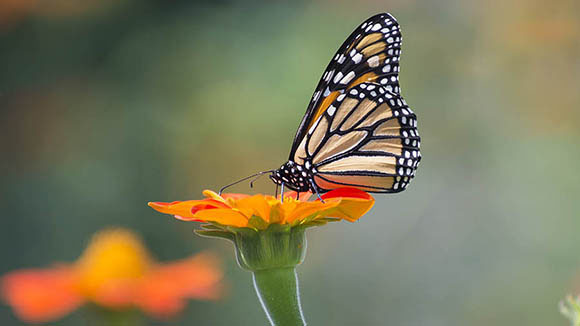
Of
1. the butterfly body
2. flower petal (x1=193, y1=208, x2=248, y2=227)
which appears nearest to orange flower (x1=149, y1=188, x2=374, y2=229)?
flower petal (x1=193, y1=208, x2=248, y2=227)

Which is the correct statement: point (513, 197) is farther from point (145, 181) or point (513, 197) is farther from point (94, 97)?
point (94, 97)

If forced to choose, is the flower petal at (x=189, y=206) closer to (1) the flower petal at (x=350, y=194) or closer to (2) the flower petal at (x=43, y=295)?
(1) the flower petal at (x=350, y=194)

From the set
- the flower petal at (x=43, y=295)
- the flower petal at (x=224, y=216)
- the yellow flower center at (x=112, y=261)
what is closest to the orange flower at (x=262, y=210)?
the flower petal at (x=224, y=216)

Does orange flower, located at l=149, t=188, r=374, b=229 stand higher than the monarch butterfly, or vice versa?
the monarch butterfly

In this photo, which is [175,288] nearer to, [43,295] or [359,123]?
[43,295]

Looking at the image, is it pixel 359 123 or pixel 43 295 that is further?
pixel 43 295

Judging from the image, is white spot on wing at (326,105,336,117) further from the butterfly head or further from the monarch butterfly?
the butterfly head

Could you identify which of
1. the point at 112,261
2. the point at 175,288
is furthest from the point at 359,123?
the point at 112,261
